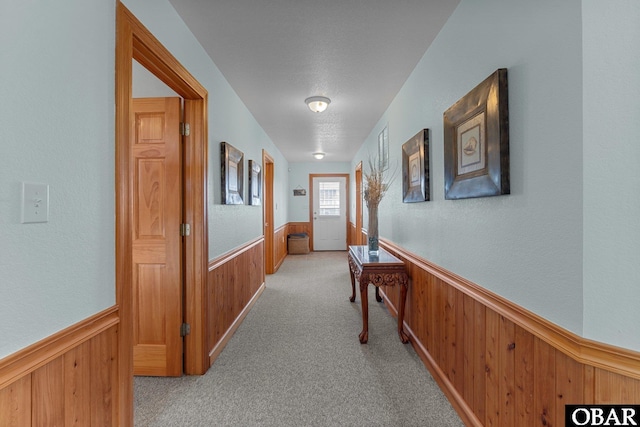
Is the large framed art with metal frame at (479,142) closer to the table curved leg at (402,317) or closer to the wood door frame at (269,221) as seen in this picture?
the table curved leg at (402,317)

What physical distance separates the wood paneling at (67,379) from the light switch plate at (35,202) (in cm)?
38

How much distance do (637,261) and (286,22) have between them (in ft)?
6.68

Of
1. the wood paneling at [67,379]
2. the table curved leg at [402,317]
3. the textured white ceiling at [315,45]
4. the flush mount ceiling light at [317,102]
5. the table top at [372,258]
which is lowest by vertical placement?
the table curved leg at [402,317]

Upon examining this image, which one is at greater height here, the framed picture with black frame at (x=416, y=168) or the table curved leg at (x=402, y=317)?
the framed picture with black frame at (x=416, y=168)

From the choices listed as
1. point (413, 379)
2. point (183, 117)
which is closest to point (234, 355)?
point (413, 379)

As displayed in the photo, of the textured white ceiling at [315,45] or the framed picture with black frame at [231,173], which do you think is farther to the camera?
the framed picture with black frame at [231,173]

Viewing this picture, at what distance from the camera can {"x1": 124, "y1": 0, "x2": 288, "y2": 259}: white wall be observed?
1.62m

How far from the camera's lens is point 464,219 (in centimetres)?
164

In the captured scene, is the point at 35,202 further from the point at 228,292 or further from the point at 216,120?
the point at 228,292

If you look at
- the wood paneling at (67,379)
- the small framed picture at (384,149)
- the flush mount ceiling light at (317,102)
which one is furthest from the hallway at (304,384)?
the flush mount ceiling light at (317,102)

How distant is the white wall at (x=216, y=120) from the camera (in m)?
1.62

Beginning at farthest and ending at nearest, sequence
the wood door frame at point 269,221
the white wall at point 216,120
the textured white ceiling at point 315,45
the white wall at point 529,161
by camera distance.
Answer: the wood door frame at point 269,221, the textured white ceiling at point 315,45, the white wall at point 216,120, the white wall at point 529,161

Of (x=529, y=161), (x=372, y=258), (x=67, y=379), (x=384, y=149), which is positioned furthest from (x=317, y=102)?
(x=67, y=379)

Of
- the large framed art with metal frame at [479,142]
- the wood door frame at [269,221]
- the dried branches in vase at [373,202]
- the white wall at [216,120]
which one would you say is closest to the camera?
the large framed art with metal frame at [479,142]
